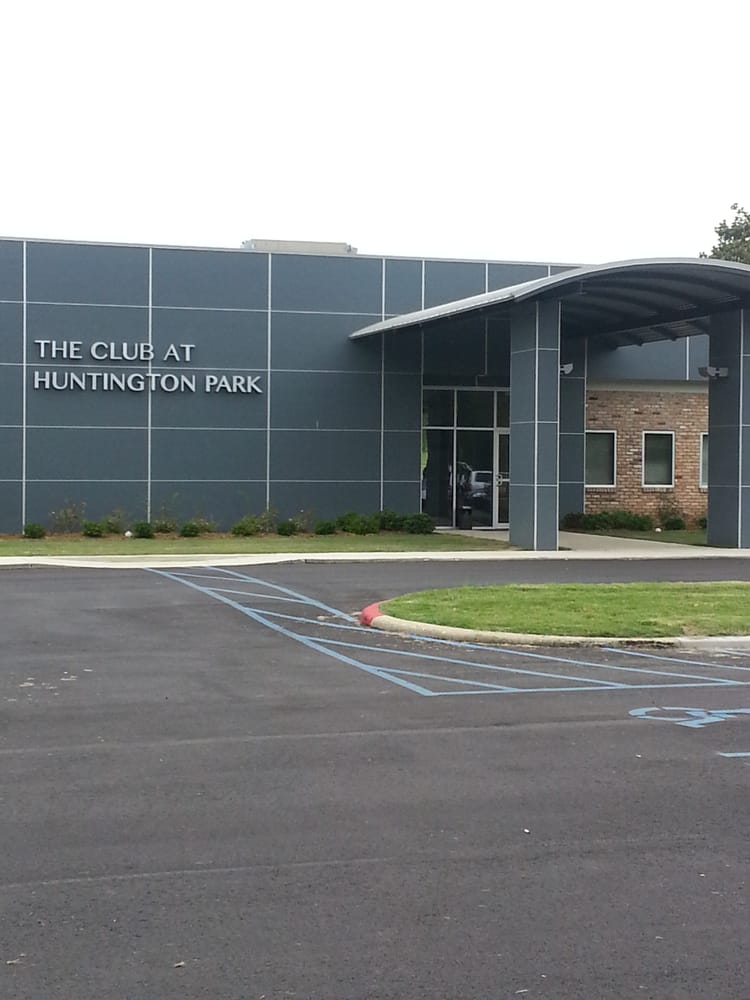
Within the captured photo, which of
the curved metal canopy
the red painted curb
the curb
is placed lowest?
the curb

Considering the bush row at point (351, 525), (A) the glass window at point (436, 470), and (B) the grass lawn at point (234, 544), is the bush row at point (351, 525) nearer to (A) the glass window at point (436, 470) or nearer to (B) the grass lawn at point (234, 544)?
(B) the grass lawn at point (234, 544)

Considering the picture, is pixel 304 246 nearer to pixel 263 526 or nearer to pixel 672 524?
pixel 263 526

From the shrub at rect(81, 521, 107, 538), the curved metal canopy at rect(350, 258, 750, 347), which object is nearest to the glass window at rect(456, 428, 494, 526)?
the curved metal canopy at rect(350, 258, 750, 347)

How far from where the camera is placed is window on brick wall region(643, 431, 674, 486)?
33.6 metres

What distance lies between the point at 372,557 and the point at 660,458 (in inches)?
523

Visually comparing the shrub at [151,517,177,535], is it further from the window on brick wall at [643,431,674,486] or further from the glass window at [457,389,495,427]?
the window on brick wall at [643,431,674,486]

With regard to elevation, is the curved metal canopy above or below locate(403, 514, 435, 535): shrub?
above

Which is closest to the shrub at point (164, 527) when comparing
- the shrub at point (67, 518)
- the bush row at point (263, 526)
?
the bush row at point (263, 526)

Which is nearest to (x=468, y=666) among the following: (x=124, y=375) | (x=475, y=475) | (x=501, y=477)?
(x=124, y=375)

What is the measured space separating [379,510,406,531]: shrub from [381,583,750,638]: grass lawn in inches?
497

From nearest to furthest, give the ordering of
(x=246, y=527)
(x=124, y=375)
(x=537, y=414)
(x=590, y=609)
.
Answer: (x=590, y=609)
(x=537, y=414)
(x=246, y=527)
(x=124, y=375)

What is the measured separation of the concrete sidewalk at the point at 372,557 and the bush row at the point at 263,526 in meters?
4.52

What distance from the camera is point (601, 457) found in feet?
109

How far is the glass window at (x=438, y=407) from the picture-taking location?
102 feet
